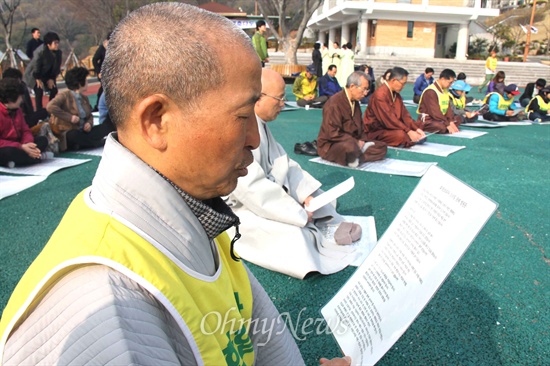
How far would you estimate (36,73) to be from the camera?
780 centimetres

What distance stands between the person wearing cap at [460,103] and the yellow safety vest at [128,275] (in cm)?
860

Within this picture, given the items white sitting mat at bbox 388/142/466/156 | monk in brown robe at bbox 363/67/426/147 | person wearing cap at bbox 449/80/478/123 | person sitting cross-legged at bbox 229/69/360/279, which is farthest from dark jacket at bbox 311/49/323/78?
person sitting cross-legged at bbox 229/69/360/279

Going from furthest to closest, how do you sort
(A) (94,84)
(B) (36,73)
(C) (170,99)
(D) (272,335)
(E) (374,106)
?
(A) (94,84), (B) (36,73), (E) (374,106), (D) (272,335), (C) (170,99)

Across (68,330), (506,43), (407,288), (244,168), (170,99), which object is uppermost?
(506,43)

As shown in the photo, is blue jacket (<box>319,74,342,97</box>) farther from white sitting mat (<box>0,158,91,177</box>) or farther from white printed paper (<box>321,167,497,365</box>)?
white printed paper (<box>321,167,497,365</box>)

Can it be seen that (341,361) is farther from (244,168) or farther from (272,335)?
(244,168)

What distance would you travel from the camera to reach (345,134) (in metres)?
5.12

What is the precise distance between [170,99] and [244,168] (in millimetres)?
236

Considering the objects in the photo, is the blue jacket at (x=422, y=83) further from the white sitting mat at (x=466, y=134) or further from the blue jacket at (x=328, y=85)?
the white sitting mat at (x=466, y=134)

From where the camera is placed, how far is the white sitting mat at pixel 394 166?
187 inches

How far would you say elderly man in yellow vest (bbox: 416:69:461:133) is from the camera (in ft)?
24.0

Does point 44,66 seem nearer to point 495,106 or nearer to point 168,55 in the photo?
point 168,55

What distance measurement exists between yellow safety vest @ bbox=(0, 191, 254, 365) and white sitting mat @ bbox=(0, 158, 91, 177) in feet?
14.0

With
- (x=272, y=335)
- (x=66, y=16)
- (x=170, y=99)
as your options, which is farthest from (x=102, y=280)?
(x=66, y=16)
